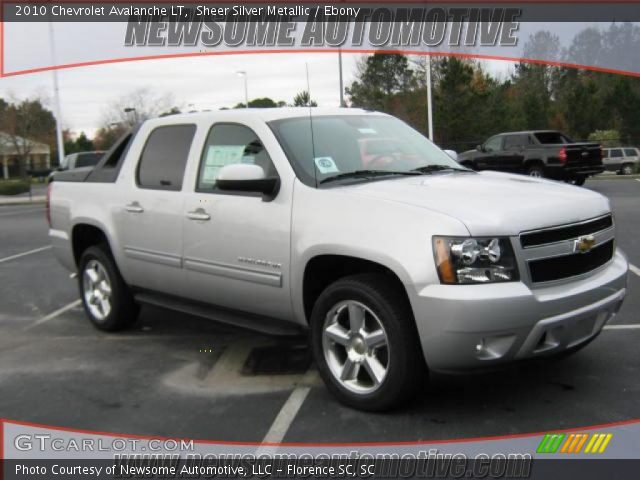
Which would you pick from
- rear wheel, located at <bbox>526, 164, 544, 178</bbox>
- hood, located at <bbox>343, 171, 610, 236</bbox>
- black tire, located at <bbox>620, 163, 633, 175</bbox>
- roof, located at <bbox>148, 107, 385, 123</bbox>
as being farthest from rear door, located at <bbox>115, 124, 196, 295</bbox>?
black tire, located at <bbox>620, 163, 633, 175</bbox>

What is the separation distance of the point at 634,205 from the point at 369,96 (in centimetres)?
607

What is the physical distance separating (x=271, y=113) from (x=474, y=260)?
2.03m

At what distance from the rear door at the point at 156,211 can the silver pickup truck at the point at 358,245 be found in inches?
0.6

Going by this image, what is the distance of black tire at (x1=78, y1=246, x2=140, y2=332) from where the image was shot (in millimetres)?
6055

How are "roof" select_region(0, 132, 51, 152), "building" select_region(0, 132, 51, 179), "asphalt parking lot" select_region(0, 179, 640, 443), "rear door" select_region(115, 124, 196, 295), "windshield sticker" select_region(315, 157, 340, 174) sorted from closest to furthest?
"asphalt parking lot" select_region(0, 179, 640, 443), "windshield sticker" select_region(315, 157, 340, 174), "rear door" select_region(115, 124, 196, 295), "roof" select_region(0, 132, 51, 152), "building" select_region(0, 132, 51, 179)

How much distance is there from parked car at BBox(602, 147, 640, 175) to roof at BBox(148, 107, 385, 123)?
3116 centimetres

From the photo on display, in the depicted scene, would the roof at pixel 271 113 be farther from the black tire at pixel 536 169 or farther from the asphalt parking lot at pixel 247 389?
the black tire at pixel 536 169

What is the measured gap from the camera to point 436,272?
12.0ft

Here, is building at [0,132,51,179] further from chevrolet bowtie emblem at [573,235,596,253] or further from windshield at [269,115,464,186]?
chevrolet bowtie emblem at [573,235,596,253]

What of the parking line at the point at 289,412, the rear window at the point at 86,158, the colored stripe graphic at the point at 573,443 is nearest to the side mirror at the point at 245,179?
the parking line at the point at 289,412

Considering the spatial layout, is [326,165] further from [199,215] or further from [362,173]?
[199,215]

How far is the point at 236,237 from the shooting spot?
4.72m

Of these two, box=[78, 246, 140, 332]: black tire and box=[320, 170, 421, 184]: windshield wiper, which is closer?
box=[320, 170, 421, 184]: windshield wiper

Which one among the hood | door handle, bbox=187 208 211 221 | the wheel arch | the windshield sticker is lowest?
the wheel arch
